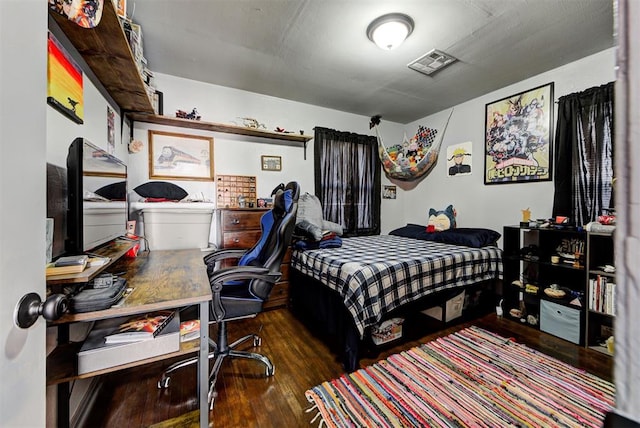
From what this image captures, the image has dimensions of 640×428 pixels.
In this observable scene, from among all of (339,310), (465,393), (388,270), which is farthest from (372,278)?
(465,393)

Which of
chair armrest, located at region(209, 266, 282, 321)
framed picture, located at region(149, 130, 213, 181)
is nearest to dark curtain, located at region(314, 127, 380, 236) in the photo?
framed picture, located at region(149, 130, 213, 181)

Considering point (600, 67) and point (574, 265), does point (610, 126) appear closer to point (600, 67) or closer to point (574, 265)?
point (600, 67)

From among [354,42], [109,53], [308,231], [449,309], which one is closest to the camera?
[109,53]

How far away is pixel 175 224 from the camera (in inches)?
95.6

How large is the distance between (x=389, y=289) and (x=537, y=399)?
1.02m

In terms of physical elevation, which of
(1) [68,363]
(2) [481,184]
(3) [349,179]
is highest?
(3) [349,179]

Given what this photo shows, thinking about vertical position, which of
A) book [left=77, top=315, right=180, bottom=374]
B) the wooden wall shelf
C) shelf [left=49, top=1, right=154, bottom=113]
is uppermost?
the wooden wall shelf

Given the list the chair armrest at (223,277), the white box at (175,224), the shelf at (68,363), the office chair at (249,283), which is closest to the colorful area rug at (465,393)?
the office chair at (249,283)

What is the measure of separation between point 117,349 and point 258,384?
952 millimetres

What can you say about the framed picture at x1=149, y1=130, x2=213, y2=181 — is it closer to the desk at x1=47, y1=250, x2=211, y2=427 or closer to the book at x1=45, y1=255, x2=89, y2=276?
the desk at x1=47, y1=250, x2=211, y2=427

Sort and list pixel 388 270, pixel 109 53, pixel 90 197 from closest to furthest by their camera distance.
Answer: pixel 90 197
pixel 109 53
pixel 388 270

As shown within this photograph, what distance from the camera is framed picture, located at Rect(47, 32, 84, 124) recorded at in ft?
3.53

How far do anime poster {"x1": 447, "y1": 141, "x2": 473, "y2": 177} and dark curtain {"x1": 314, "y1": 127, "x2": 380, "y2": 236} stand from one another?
1.02 m

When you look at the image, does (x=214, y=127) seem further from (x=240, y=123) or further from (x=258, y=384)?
(x=258, y=384)
